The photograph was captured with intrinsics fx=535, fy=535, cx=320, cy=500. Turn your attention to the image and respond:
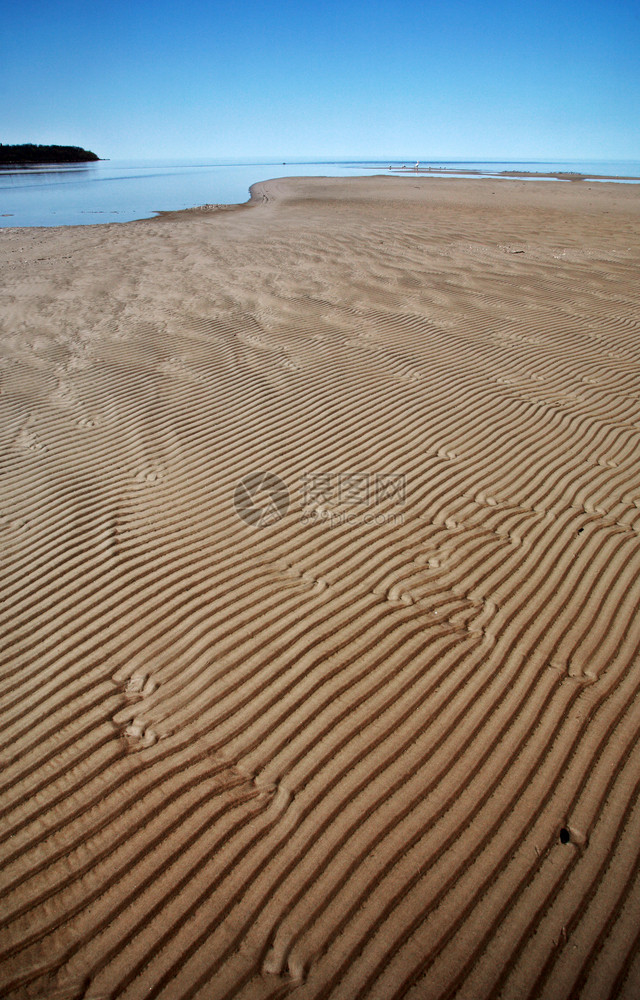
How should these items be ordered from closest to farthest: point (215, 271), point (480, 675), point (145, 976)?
1. point (145, 976)
2. point (480, 675)
3. point (215, 271)

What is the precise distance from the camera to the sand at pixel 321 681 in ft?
6.59

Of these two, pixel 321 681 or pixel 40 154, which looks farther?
pixel 40 154

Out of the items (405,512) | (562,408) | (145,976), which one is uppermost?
(562,408)

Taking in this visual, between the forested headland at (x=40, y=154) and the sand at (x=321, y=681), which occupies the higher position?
the forested headland at (x=40, y=154)

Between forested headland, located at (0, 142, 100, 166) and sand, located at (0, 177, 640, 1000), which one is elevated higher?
forested headland, located at (0, 142, 100, 166)

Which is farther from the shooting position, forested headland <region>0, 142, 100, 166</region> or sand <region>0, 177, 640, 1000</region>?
forested headland <region>0, 142, 100, 166</region>

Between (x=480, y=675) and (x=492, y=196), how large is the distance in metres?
32.6

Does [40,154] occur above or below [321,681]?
above

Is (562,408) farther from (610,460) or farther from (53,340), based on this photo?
(53,340)


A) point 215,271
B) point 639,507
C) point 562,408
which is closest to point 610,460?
point 639,507

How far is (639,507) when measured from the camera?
4.24m

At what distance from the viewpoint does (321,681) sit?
291 centimetres

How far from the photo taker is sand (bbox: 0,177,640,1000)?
201cm

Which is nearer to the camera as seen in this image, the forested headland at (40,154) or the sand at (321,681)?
the sand at (321,681)
